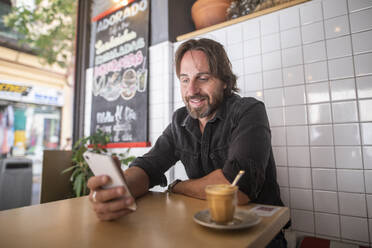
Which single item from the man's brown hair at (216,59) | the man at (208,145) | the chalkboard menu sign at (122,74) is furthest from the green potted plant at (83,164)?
the man's brown hair at (216,59)

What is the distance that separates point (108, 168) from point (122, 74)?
2323mm

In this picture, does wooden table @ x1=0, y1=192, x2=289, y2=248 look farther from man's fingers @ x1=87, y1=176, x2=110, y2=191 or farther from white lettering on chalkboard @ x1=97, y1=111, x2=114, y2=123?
white lettering on chalkboard @ x1=97, y1=111, x2=114, y2=123

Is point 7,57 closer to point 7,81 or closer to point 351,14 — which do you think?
point 7,81

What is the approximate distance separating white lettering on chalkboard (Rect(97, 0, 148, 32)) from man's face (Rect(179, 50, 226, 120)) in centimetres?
158

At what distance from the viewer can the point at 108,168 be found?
0.68 meters

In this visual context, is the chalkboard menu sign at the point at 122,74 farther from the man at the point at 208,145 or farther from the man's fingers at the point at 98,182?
the man's fingers at the point at 98,182

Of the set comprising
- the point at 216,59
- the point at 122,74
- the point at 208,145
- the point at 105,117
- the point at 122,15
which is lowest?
the point at 208,145

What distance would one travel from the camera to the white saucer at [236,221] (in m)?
0.57

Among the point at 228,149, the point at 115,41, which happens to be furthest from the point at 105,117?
the point at 228,149

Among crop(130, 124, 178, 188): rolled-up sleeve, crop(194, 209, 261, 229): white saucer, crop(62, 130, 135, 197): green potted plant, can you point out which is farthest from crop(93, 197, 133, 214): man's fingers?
crop(62, 130, 135, 197): green potted plant

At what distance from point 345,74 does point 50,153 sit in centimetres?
262

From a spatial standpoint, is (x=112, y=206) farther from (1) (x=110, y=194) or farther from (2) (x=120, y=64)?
(2) (x=120, y=64)

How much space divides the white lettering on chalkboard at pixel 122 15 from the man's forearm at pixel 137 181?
2.17 m

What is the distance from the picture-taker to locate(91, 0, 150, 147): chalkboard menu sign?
260cm
